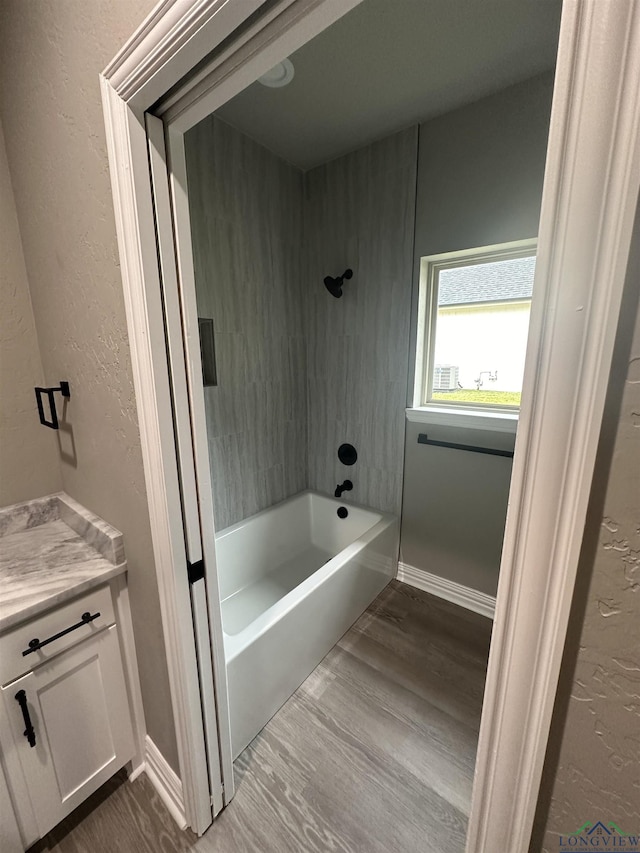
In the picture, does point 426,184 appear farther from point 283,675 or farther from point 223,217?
point 283,675

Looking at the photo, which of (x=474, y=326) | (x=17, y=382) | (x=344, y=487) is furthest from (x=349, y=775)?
(x=474, y=326)

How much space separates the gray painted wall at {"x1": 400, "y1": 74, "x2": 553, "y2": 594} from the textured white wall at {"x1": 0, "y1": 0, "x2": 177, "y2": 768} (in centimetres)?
159

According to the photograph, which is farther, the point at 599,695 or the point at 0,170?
the point at 0,170

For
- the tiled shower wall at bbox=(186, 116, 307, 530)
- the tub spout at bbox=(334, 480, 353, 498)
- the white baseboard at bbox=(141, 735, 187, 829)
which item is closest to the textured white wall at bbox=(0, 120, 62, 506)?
the tiled shower wall at bbox=(186, 116, 307, 530)

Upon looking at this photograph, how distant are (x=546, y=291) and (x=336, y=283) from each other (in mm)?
2000

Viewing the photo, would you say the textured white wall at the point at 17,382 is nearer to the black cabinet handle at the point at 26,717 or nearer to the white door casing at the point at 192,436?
the black cabinet handle at the point at 26,717

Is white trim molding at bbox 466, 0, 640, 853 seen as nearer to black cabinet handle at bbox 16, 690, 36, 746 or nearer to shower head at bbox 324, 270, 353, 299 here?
black cabinet handle at bbox 16, 690, 36, 746

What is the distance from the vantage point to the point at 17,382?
4.29ft

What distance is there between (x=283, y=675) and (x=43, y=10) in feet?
7.40

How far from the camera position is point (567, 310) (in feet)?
1.13

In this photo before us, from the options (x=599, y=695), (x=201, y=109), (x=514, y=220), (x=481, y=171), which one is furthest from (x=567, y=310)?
(x=481, y=171)

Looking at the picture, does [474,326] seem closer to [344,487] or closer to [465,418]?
[465,418]

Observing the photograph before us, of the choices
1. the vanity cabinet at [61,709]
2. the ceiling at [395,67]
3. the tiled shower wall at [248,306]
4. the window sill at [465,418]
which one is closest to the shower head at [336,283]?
the tiled shower wall at [248,306]

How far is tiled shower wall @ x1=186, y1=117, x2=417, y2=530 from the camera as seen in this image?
1895 mm
